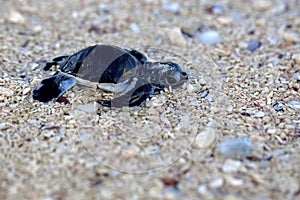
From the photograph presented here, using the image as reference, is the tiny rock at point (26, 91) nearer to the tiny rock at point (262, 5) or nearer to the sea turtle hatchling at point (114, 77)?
the sea turtle hatchling at point (114, 77)

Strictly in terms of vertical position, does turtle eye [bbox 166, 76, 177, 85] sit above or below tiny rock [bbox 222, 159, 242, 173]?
above

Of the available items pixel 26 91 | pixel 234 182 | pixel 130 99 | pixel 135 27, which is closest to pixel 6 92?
pixel 26 91

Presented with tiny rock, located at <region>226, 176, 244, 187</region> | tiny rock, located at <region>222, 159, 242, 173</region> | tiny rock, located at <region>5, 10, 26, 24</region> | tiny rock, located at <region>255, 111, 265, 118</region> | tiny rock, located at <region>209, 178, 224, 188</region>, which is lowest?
tiny rock, located at <region>209, 178, 224, 188</region>

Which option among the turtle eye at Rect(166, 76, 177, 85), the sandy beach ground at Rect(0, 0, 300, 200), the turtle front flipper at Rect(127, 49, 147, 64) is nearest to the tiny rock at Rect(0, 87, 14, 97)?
the sandy beach ground at Rect(0, 0, 300, 200)

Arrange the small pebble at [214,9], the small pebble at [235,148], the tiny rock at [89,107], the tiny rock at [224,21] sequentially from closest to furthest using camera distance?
the small pebble at [235,148] < the tiny rock at [89,107] < the tiny rock at [224,21] < the small pebble at [214,9]

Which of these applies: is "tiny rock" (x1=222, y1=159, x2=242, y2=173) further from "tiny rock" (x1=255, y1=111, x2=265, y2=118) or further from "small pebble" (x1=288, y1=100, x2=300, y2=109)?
"small pebble" (x1=288, y1=100, x2=300, y2=109)

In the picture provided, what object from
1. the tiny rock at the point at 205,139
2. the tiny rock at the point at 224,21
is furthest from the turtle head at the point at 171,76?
the tiny rock at the point at 224,21

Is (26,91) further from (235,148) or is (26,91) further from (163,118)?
(235,148)

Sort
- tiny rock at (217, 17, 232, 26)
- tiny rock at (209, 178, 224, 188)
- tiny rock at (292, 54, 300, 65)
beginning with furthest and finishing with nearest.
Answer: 1. tiny rock at (217, 17, 232, 26)
2. tiny rock at (292, 54, 300, 65)
3. tiny rock at (209, 178, 224, 188)
